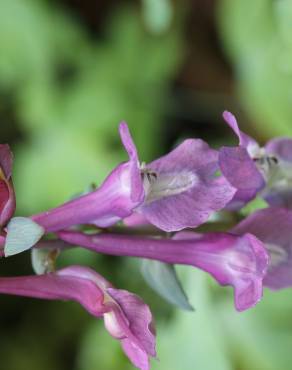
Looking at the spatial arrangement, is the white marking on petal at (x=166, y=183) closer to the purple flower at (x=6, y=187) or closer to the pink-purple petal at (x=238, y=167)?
the pink-purple petal at (x=238, y=167)

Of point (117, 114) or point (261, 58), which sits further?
point (117, 114)

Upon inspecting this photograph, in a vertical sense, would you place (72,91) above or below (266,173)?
below

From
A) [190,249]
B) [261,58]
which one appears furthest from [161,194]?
[261,58]

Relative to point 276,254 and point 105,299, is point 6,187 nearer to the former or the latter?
point 105,299

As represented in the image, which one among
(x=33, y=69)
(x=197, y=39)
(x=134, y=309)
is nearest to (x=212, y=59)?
(x=197, y=39)

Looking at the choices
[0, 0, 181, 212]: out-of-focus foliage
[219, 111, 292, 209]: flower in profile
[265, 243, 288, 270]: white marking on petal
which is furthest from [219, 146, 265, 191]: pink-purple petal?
[0, 0, 181, 212]: out-of-focus foliage

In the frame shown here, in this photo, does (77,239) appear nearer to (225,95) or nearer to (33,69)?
(33,69)

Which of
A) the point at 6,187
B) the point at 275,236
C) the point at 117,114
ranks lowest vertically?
the point at 117,114

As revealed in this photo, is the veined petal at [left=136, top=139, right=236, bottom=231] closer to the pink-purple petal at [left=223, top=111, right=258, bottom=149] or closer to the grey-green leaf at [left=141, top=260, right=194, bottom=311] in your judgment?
the pink-purple petal at [left=223, top=111, right=258, bottom=149]

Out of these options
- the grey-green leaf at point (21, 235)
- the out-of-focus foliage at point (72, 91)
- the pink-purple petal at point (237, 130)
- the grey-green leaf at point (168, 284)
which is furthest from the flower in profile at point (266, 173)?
the out-of-focus foliage at point (72, 91)
